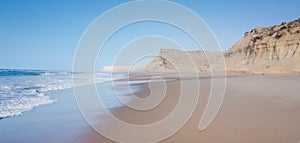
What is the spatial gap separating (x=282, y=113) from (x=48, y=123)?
635 centimetres

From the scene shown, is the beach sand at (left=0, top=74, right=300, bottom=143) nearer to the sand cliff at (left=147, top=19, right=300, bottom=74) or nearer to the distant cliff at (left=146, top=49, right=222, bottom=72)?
the sand cliff at (left=147, top=19, right=300, bottom=74)

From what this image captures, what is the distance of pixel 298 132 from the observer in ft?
14.9

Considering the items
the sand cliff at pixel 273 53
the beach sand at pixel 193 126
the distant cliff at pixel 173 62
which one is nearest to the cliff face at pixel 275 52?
the sand cliff at pixel 273 53

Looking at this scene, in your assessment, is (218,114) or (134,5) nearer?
(218,114)

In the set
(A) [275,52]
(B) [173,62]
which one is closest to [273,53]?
(A) [275,52]

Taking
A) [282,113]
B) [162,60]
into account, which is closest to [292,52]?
[282,113]

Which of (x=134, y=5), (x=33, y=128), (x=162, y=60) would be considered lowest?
(x=33, y=128)

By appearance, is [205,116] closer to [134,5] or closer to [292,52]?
[134,5]

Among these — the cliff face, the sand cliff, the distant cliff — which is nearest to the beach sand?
the sand cliff

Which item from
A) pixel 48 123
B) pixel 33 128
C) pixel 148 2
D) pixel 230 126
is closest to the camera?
pixel 230 126

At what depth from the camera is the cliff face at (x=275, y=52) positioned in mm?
32000

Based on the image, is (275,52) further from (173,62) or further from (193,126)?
(173,62)

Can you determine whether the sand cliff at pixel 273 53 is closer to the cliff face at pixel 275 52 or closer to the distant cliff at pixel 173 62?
the cliff face at pixel 275 52

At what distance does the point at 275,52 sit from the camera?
36812 mm
